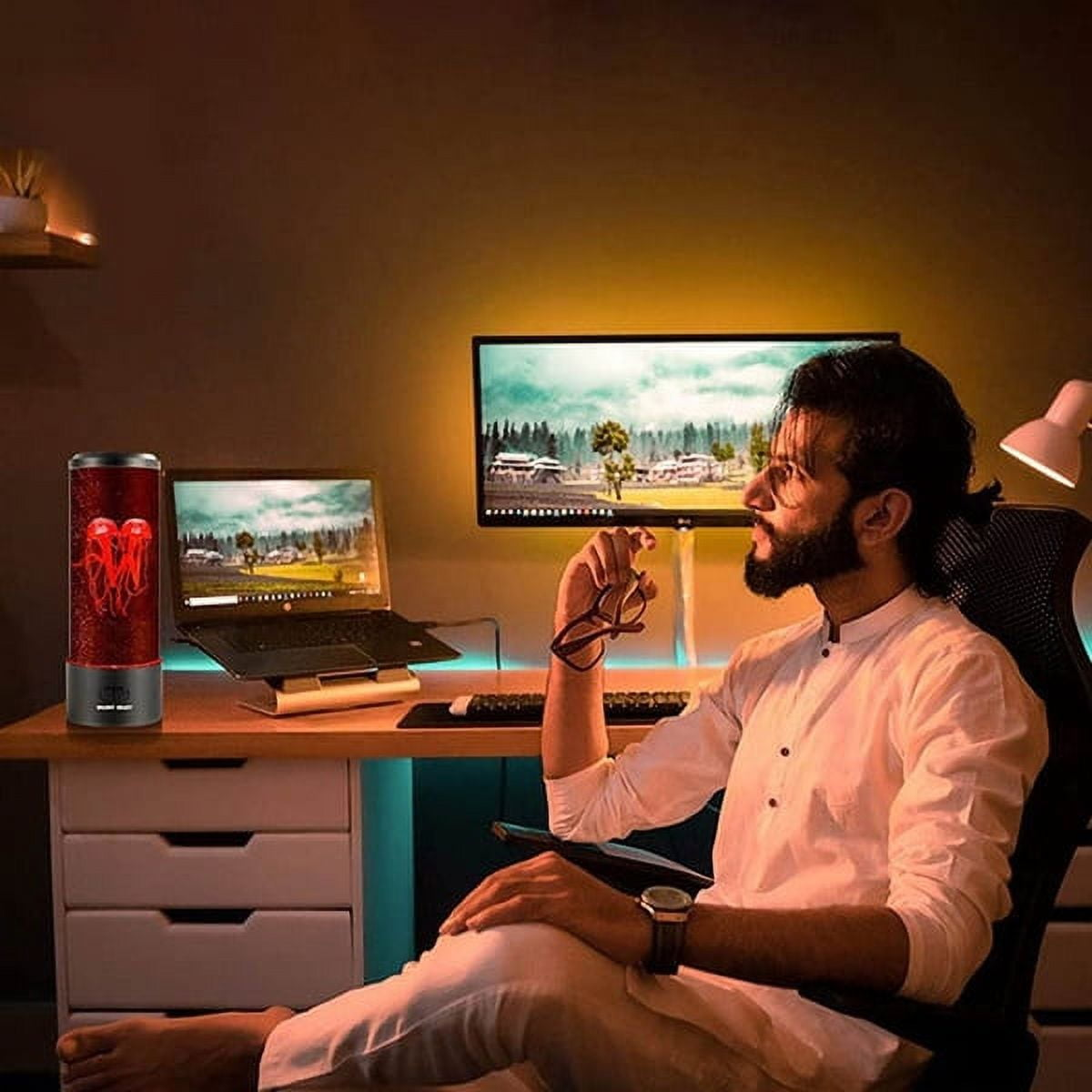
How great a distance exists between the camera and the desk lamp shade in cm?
209

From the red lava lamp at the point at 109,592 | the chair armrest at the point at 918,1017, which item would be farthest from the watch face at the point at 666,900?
the red lava lamp at the point at 109,592

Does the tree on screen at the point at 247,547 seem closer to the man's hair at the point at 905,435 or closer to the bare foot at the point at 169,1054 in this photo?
the bare foot at the point at 169,1054

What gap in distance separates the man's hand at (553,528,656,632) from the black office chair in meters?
0.38

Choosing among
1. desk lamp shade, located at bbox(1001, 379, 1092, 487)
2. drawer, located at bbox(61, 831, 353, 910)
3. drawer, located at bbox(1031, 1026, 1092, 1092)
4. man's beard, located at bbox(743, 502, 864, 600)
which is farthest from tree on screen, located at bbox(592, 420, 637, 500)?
drawer, located at bbox(1031, 1026, 1092, 1092)

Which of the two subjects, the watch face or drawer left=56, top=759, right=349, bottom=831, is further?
drawer left=56, top=759, right=349, bottom=831

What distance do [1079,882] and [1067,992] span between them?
18 centimetres

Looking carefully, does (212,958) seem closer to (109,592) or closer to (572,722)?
(109,592)

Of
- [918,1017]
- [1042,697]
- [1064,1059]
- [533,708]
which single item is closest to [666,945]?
[918,1017]

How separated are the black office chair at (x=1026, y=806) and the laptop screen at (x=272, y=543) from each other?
3.89ft

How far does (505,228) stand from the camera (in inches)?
113

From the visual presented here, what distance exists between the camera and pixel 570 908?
1317 mm

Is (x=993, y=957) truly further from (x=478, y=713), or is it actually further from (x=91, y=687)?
(x=91, y=687)

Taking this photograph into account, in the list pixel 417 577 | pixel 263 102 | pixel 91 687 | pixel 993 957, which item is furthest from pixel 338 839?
pixel 263 102

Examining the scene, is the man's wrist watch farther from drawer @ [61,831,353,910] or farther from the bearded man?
drawer @ [61,831,353,910]
